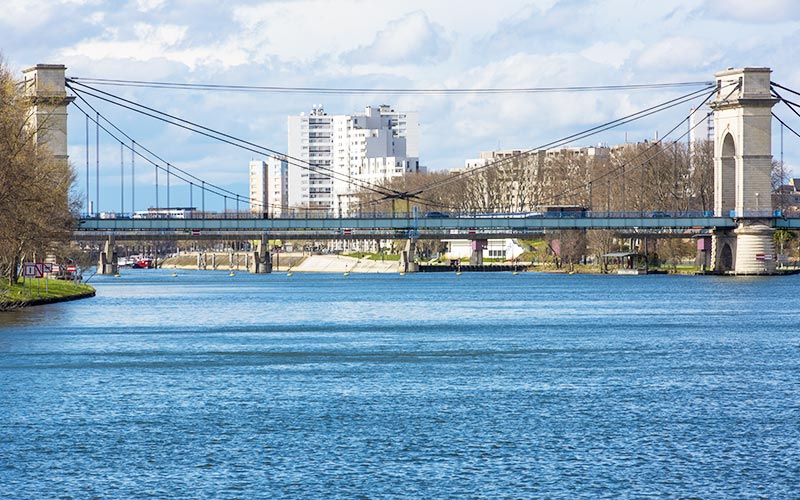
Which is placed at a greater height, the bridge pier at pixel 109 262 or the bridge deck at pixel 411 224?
the bridge deck at pixel 411 224

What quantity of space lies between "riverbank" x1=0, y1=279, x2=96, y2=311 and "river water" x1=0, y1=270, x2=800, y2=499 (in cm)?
601

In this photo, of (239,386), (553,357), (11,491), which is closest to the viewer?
(11,491)

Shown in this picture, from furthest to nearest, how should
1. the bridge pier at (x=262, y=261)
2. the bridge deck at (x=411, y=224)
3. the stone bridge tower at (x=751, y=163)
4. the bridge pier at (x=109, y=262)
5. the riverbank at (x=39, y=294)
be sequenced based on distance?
the bridge pier at (x=262, y=261)
the bridge pier at (x=109, y=262)
the bridge deck at (x=411, y=224)
the stone bridge tower at (x=751, y=163)
the riverbank at (x=39, y=294)

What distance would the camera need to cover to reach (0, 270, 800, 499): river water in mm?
22656

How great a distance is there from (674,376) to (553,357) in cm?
651

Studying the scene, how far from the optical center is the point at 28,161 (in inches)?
2493

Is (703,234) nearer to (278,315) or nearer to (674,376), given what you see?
(278,315)

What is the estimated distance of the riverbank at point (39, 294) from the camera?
66844 millimetres

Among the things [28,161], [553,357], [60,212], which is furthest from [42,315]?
[553,357]

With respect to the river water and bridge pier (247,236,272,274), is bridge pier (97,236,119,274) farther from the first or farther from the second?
the river water

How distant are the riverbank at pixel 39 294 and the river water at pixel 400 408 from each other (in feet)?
19.7

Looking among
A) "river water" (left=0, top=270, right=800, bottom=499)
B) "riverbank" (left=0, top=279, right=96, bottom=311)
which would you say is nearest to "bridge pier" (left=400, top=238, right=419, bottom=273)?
"riverbank" (left=0, top=279, right=96, bottom=311)

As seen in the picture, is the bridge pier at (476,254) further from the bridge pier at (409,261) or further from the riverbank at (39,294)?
the riverbank at (39,294)

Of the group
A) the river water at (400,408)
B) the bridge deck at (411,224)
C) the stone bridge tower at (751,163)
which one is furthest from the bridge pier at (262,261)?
the river water at (400,408)
